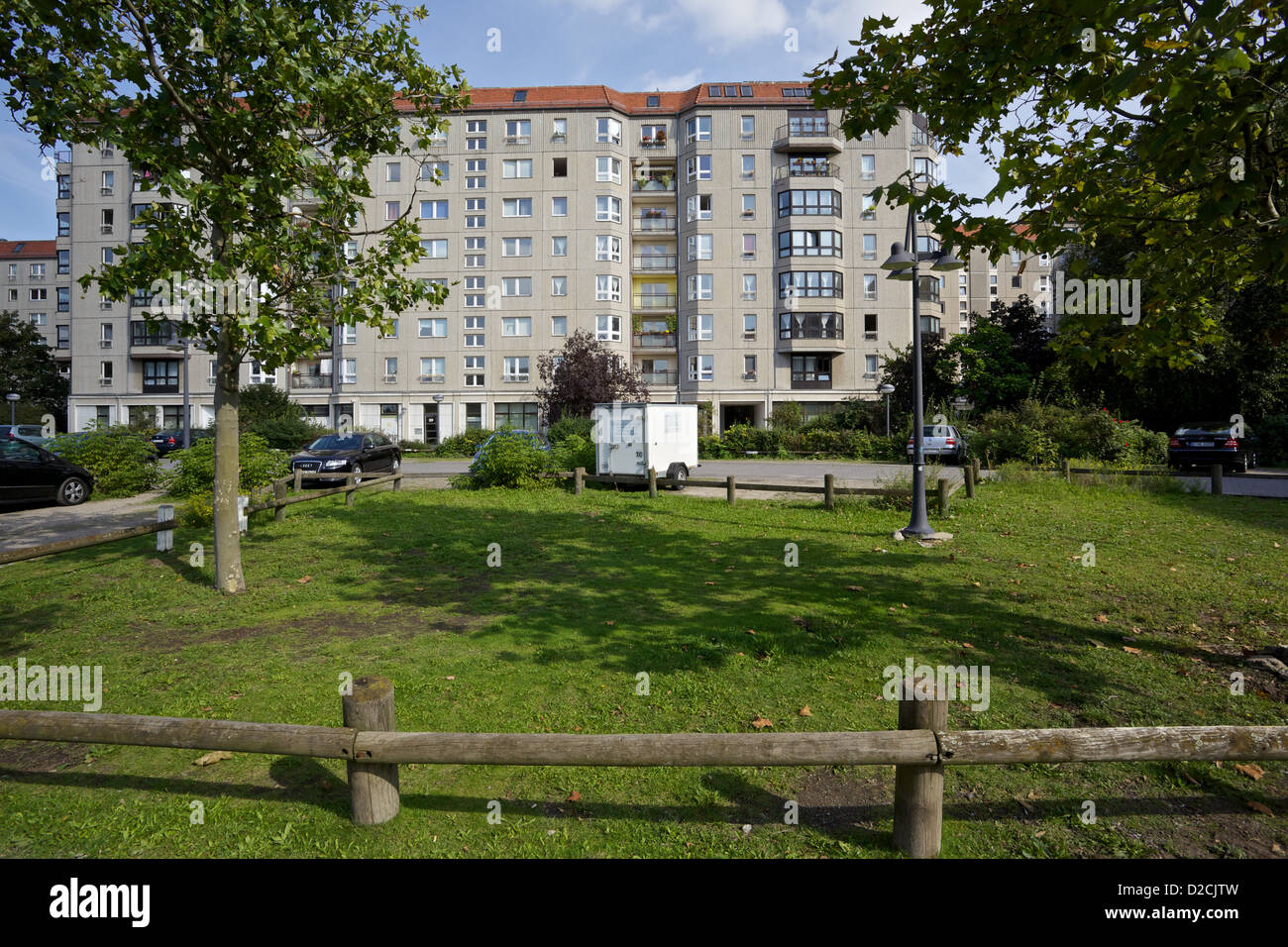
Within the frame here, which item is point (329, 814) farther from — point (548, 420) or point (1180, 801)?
point (548, 420)

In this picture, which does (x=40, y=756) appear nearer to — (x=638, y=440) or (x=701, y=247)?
(x=638, y=440)

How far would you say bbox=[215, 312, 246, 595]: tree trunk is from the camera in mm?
8117

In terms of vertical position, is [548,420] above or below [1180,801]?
above

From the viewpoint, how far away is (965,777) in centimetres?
400

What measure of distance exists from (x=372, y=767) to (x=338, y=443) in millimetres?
20381

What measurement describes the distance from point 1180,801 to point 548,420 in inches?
1426

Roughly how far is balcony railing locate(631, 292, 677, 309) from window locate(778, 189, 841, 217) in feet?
32.3

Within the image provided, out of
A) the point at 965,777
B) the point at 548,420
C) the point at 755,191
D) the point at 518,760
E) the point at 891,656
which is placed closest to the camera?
the point at 518,760

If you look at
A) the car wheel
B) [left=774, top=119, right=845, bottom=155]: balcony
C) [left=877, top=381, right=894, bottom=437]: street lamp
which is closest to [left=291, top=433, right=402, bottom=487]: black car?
the car wheel

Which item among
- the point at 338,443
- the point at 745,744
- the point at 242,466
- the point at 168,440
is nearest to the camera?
the point at 745,744

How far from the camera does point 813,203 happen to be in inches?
1724

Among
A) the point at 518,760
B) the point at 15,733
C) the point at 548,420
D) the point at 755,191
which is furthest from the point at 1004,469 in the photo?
the point at 755,191

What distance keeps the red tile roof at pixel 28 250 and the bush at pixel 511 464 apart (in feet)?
244

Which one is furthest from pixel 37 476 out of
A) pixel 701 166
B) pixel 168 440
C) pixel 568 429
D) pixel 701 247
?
pixel 701 166
